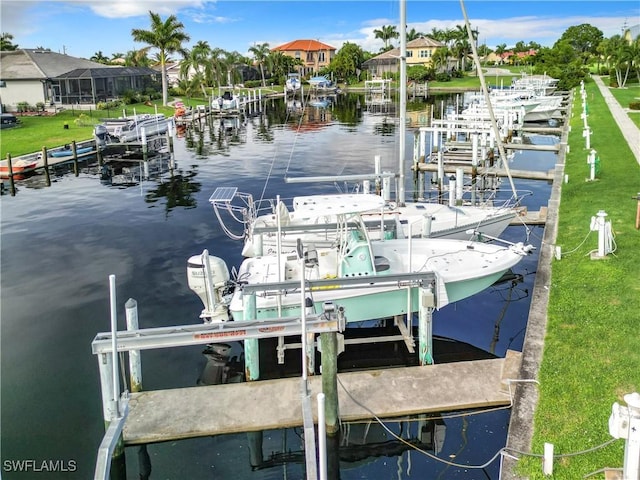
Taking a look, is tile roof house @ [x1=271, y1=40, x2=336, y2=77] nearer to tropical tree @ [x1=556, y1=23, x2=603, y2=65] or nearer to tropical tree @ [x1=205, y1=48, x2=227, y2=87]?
tropical tree @ [x1=205, y1=48, x2=227, y2=87]

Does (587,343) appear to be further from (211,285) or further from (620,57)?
(620,57)

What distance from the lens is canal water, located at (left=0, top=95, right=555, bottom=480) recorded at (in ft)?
37.1

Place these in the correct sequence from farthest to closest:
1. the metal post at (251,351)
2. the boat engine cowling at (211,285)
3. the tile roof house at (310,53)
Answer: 1. the tile roof house at (310,53)
2. the boat engine cowling at (211,285)
3. the metal post at (251,351)

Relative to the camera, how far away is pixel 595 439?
9.48 metres

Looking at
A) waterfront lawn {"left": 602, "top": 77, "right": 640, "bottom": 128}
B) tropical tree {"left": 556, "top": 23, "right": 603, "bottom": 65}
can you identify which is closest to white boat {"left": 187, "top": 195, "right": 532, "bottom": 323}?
waterfront lawn {"left": 602, "top": 77, "right": 640, "bottom": 128}

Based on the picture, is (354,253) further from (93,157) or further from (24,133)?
(24,133)

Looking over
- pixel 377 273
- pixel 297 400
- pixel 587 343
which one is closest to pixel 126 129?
pixel 377 273

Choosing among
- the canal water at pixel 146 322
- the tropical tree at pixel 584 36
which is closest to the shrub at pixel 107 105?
the canal water at pixel 146 322

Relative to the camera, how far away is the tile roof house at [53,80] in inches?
2625

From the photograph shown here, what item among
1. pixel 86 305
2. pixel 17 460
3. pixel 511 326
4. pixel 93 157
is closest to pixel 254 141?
pixel 93 157

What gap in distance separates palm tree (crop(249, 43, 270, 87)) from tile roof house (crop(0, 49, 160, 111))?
1820 inches

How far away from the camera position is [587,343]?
41.1ft

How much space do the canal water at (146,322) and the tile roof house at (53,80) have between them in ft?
104

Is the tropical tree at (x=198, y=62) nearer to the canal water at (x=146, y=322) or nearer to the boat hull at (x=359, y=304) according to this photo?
the canal water at (x=146, y=322)
